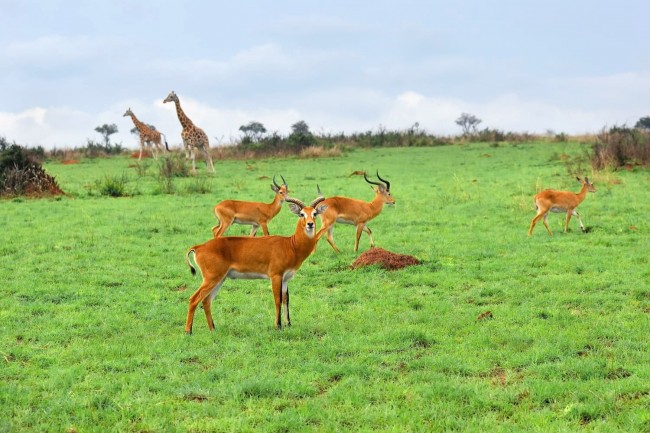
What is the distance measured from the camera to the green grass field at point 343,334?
20.1 ft

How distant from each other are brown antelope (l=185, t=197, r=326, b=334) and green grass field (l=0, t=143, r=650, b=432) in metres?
0.47

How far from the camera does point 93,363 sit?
294 inches

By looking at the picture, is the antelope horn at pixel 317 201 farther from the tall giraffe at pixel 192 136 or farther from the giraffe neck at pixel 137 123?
the giraffe neck at pixel 137 123

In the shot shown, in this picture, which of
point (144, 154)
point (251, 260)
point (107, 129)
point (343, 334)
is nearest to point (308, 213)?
point (251, 260)

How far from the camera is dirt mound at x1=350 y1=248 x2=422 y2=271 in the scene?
12.3 m

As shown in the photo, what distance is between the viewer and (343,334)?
847 cm

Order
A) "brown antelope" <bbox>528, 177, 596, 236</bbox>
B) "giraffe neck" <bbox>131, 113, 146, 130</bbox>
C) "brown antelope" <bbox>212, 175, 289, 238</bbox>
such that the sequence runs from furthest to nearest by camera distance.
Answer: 1. "giraffe neck" <bbox>131, 113, 146, 130</bbox>
2. "brown antelope" <bbox>528, 177, 596, 236</bbox>
3. "brown antelope" <bbox>212, 175, 289, 238</bbox>

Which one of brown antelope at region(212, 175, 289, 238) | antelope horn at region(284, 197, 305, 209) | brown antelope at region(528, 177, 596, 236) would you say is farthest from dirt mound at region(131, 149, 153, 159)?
antelope horn at region(284, 197, 305, 209)

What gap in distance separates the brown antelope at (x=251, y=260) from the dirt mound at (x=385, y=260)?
364 centimetres

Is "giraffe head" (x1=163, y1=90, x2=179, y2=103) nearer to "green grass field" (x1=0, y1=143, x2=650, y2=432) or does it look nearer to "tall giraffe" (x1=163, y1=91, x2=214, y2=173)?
"tall giraffe" (x1=163, y1=91, x2=214, y2=173)

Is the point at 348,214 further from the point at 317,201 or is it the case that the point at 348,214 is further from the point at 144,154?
the point at 144,154

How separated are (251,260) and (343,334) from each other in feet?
4.83

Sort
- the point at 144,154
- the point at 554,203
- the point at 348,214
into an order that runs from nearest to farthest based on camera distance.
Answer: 1. the point at 348,214
2. the point at 554,203
3. the point at 144,154

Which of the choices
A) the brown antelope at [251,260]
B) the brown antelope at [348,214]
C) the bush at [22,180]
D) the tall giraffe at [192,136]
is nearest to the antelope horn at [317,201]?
the brown antelope at [251,260]
